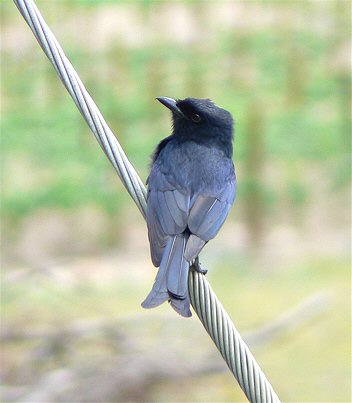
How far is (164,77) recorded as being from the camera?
9.54 metres

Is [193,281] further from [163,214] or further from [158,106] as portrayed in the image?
[158,106]

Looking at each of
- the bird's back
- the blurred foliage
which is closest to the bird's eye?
the bird's back

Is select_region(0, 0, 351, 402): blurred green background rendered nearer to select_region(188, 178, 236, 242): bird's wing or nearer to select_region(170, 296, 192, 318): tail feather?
select_region(188, 178, 236, 242): bird's wing

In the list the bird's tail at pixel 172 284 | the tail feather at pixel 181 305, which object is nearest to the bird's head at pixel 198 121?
the bird's tail at pixel 172 284

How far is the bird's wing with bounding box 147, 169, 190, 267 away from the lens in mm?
3250

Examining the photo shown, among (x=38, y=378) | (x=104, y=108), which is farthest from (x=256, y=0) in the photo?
(x=38, y=378)

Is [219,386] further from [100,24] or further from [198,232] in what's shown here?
[100,24]

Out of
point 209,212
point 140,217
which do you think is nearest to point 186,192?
point 209,212

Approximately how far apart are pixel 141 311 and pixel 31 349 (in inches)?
33.5

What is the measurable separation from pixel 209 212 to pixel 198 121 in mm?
591

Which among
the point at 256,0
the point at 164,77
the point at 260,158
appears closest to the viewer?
the point at 260,158

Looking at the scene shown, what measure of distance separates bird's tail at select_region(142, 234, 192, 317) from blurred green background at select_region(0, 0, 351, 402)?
2.90m

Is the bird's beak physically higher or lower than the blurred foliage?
lower

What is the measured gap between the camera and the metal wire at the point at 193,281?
106 inches
